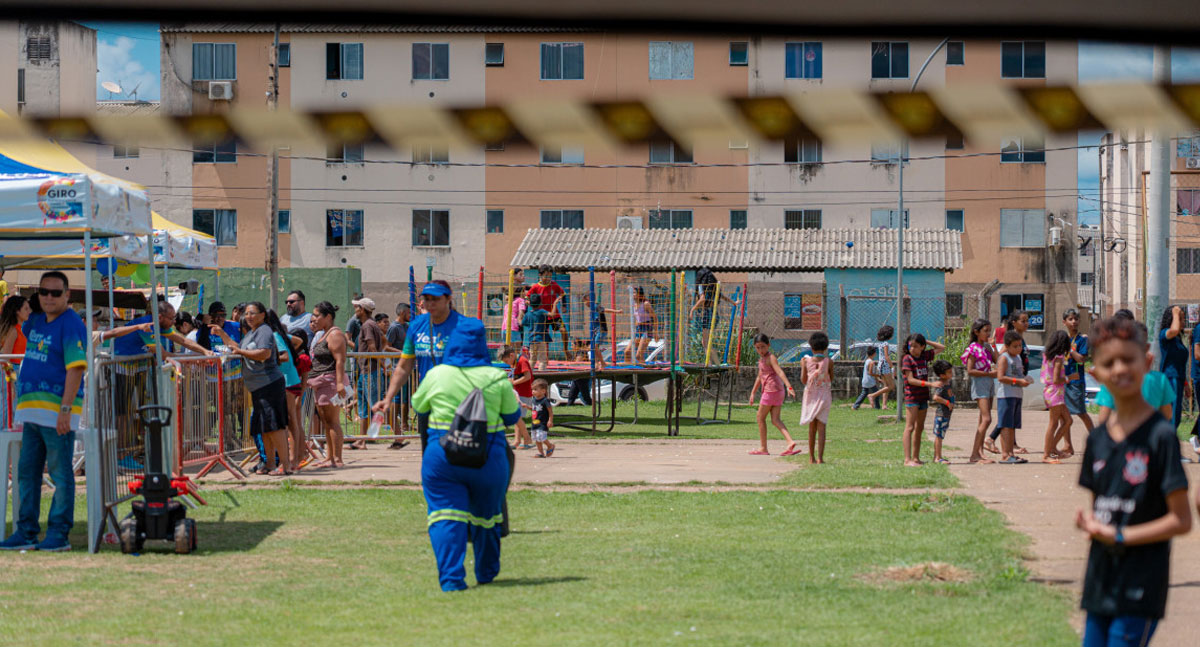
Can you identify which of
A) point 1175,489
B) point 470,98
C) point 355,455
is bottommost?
point 355,455

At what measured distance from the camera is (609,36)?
7.25 feet

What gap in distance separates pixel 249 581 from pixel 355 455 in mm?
8894

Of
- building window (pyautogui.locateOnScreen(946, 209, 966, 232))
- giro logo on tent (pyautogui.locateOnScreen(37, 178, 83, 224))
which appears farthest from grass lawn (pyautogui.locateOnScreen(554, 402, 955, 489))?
building window (pyautogui.locateOnScreen(946, 209, 966, 232))

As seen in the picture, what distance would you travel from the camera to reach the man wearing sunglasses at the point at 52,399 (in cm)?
914

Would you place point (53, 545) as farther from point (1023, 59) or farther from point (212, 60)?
point (1023, 59)

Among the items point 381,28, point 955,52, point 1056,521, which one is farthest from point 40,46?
point 1056,521

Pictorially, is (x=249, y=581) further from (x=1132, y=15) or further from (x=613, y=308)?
(x=613, y=308)

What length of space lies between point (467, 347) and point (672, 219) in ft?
117

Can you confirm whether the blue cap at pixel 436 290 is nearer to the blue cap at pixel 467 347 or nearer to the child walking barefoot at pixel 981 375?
the blue cap at pixel 467 347

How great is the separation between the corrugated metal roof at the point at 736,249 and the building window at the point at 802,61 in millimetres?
30329

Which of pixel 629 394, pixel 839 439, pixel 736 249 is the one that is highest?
pixel 736 249

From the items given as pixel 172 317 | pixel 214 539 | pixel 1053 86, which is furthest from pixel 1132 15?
pixel 172 317

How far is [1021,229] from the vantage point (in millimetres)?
41688

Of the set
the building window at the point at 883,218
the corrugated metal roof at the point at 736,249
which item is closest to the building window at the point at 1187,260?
the building window at the point at 883,218
